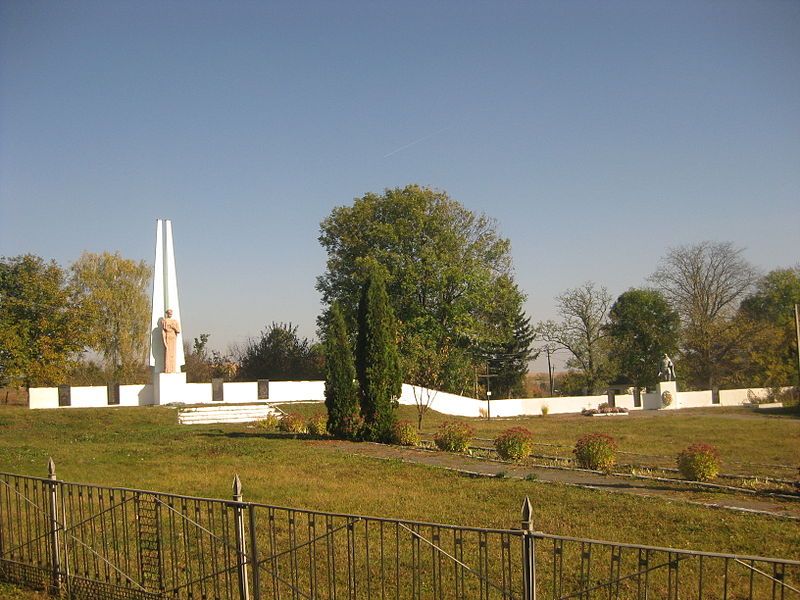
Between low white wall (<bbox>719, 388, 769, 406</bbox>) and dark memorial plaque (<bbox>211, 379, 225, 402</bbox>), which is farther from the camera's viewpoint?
low white wall (<bbox>719, 388, 769, 406</bbox>)

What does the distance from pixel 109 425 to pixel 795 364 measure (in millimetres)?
44738

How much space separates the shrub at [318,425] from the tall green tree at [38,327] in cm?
2266

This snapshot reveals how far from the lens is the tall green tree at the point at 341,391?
72.7 feet

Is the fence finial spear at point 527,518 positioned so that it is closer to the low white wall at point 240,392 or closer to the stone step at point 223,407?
the stone step at point 223,407

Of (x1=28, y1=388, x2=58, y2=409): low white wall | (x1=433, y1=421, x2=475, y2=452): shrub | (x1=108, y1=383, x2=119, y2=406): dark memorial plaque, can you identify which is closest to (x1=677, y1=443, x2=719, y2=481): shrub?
(x1=433, y1=421, x2=475, y2=452): shrub

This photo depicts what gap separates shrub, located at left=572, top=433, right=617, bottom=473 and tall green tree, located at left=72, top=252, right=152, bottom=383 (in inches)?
1952

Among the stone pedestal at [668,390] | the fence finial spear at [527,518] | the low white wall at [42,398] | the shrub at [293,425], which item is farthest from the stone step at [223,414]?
the stone pedestal at [668,390]

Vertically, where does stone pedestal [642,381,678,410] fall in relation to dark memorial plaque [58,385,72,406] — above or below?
below

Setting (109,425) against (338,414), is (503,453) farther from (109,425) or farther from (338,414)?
(109,425)

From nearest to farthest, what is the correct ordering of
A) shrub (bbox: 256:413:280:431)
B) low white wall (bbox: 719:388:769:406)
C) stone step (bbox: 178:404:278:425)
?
shrub (bbox: 256:413:280:431)
stone step (bbox: 178:404:278:425)
low white wall (bbox: 719:388:769:406)

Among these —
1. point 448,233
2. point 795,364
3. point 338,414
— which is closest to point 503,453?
point 338,414

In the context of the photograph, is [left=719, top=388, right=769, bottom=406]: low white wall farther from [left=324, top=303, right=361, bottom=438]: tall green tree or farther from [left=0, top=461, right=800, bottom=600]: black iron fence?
[left=0, top=461, right=800, bottom=600]: black iron fence

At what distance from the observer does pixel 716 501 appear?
38.2 feet

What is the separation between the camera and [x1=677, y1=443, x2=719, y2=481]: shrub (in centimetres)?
1365
